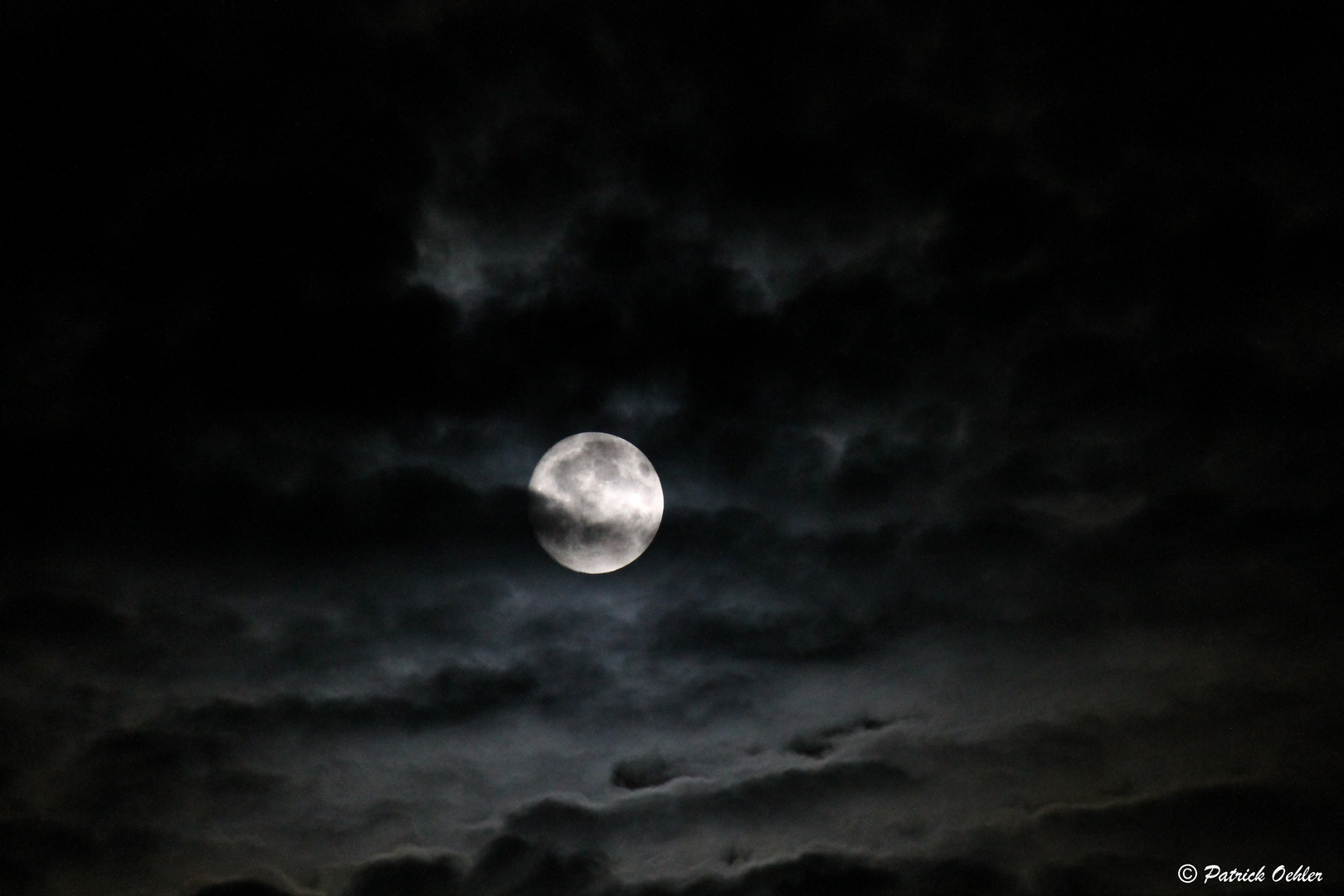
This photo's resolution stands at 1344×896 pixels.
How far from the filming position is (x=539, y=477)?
18.2m

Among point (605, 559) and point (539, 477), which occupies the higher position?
point (539, 477)

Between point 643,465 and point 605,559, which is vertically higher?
point 643,465

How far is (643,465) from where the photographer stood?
19375 millimetres

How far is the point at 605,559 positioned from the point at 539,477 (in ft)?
12.6

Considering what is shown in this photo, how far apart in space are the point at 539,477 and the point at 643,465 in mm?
3936

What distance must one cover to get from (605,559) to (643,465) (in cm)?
380

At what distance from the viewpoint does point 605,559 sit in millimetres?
18297
